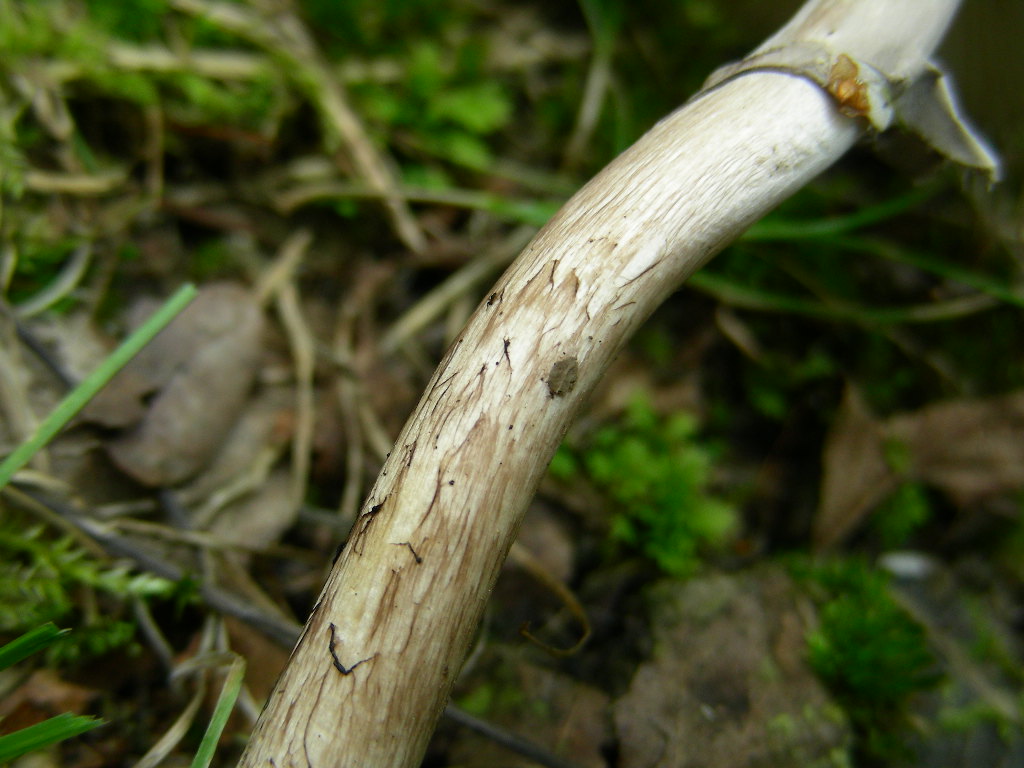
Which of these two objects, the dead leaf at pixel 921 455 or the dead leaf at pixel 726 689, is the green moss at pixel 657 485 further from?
the dead leaf at pixel 921 455

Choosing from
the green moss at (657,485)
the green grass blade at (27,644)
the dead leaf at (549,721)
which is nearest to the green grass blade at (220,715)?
the green grass blade at (27,644)

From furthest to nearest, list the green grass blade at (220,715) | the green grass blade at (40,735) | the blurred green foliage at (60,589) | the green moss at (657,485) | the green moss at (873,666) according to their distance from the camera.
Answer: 1. the green moss at (657,485)
2. the green moss at (873,666)
3. the blurred green foliage at (60,589)
4. the green grass blade at (220,715)
5. the green grass blade at (40,735)

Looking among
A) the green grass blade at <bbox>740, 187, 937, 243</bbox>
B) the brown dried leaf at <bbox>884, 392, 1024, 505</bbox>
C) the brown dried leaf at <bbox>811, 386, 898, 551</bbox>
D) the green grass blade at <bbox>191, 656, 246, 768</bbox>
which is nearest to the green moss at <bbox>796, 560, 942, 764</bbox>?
the brown dried leaf at <bbox>811, 386, 898, 551</bbox>

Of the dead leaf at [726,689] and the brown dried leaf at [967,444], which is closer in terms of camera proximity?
the dead leaf at [726,689]

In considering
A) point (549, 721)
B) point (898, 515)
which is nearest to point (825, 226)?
point (898, 515)

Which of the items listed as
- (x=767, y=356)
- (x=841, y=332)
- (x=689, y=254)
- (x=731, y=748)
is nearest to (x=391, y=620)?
(x=689, y=254)

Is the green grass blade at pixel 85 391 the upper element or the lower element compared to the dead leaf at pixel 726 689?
upper

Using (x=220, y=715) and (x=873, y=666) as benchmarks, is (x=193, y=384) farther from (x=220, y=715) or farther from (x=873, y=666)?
(x=873, y=666)
